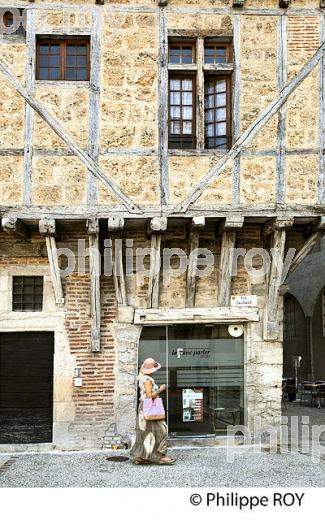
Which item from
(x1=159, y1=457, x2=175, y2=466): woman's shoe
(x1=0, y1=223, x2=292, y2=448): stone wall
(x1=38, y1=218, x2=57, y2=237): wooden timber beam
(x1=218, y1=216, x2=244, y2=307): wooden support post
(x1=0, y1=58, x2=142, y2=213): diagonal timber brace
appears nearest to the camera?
(x1=159, y1=457, x2=175, y2=466): woman's shoe

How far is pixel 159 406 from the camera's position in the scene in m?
9.30

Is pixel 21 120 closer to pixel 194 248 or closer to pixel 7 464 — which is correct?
pixel 194 248

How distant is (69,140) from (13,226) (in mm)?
1570

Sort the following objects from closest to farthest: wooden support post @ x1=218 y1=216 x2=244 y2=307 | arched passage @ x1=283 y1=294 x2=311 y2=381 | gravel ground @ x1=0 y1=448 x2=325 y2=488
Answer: gravel ground @ x1=0 y1=448 x2=325 y2=488 < wooden support post @ x1=218 y1=216 x2=244 y2=307 < arched passage @ x1=283 y1=294 x2=311 y2=381

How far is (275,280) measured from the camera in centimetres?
1052

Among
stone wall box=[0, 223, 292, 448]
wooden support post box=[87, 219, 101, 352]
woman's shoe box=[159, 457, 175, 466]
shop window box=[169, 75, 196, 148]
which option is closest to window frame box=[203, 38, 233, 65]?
shop window box=[169, 75, 196, 148]

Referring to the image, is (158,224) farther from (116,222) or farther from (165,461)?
(165,461)

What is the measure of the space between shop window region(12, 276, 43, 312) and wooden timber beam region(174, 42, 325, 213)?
266 cm

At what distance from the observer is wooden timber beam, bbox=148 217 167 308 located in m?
9.98

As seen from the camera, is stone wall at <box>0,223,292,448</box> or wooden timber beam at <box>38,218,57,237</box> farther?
stone wall at <box>0,223,292,448</box>

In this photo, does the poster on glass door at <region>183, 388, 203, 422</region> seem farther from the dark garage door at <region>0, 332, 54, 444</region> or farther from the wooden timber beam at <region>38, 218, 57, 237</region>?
the wooden timber beam at <region>38, 218, 57, 237</region>

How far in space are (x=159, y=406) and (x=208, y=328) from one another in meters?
2.00

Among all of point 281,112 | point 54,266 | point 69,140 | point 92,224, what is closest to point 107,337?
point 54,266

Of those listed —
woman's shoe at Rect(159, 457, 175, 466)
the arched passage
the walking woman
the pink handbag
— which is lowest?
woman's shoe at Rect(159, 457, 175, 466)
